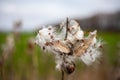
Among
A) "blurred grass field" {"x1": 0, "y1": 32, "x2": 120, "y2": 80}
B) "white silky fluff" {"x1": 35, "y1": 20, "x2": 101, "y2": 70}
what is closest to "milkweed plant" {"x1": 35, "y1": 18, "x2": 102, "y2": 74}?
"white silky fluff" {"x1": 35, "y1": 20, "x2": 101, "y2": 70}

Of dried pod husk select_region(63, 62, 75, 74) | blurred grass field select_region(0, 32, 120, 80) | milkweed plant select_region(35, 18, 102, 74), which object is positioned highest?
milkweed plant select_region(35, 18, 102, 74)

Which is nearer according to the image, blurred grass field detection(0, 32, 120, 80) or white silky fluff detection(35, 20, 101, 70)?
white silky fluff detection(35, 20, 101, 70)

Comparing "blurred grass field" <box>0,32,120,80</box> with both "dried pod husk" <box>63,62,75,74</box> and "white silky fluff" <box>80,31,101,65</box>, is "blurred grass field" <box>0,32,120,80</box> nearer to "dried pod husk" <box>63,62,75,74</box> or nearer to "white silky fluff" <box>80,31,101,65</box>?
"white silky fluff" <box>80,31,101,65</box>

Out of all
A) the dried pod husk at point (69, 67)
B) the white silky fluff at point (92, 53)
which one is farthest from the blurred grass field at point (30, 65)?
the dried pod husk at point (69, 67)

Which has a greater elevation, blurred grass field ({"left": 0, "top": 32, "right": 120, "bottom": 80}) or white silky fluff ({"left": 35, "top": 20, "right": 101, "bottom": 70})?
white silky fluff ({"left": 35, "top": 20, "right": 101, "bottom": 70})

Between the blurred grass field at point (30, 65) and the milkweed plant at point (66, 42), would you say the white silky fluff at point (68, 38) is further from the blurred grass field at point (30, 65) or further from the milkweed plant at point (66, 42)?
the blurred grass field at point (30, 65)

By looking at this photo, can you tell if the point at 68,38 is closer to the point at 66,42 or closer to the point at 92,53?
the point at 66,42

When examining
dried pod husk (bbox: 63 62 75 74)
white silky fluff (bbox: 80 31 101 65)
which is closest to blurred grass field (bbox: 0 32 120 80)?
white silky fluff (bbox: 80 31 101 65)

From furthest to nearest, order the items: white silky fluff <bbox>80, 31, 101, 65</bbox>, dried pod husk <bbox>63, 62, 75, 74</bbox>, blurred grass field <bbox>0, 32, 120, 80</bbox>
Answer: blurred grass field <bbox>0, 32, 120, 80</bbox> → white silky fluff <bbox>80, 31, 101, 65</bbox> → dried pod husk <bbox>63, 62, 75, 74</bbox>

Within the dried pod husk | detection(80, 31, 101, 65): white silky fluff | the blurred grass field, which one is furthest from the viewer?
the blurred grass field

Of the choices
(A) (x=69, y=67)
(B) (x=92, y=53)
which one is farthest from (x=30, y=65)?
(A) (x=69, y=67)
